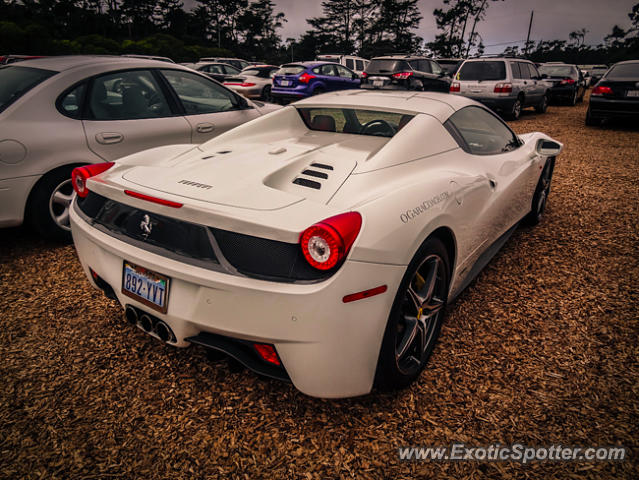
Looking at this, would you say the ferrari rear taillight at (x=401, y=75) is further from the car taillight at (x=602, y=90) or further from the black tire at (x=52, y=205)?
the black tire at (x=52, y=205)

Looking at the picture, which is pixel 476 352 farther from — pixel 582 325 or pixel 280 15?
pixel 280 15

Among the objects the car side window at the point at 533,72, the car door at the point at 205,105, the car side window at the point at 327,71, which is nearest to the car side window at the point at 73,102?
the car door at the point at 205,105

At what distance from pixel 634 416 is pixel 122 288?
2.60 meters

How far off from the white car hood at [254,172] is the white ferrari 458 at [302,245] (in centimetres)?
1

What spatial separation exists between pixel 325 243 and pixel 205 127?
3.38 m

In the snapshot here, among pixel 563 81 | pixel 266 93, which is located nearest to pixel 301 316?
pixel 266 93

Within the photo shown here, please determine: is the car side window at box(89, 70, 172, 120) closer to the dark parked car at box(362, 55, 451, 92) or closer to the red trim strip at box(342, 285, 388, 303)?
the red trim strip at box(342, 285, 388, 303)

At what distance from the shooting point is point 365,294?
1.62 metres

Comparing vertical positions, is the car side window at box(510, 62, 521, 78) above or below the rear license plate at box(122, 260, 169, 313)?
above

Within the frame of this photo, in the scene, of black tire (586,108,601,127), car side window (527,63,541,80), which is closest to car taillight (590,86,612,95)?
black tire (586,108,601,127)

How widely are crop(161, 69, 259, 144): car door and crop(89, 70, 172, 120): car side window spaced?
0.68ft

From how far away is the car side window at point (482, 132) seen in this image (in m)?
2.85

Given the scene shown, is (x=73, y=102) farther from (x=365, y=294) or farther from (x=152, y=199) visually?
(x=365, y=294)

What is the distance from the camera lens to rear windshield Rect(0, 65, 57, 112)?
11.2ft
